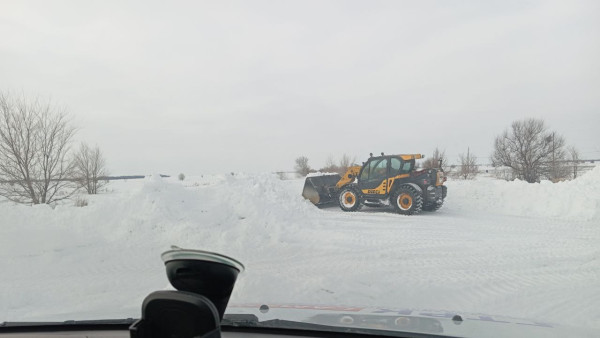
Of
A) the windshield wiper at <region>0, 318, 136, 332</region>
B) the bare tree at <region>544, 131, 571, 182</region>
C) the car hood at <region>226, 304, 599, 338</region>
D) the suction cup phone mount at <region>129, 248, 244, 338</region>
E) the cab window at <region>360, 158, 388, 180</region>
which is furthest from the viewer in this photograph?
the bare tree at <region>544, 131, 571, 182</region>

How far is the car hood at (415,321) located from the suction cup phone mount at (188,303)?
149cm

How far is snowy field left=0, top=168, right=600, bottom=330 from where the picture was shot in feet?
17.8

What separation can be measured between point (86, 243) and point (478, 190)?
675 inches

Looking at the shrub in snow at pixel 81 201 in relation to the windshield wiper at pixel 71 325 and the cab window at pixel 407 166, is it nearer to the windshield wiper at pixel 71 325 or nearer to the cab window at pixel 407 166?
the windshield wiper at pixel 71 325

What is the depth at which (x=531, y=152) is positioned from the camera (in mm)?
30812

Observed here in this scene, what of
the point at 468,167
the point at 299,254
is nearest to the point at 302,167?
the point at 468,167

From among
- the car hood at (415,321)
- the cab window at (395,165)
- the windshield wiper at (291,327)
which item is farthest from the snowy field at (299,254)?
the cab window at (395,165)

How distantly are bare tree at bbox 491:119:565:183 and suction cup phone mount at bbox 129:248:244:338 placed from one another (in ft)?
110

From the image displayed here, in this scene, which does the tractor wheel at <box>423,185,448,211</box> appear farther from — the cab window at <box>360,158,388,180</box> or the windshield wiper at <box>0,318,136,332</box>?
the windshield wiper at <box>0,318,136,332</box>

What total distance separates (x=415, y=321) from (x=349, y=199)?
44.0 ft

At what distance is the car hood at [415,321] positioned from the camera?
2592 millimetres

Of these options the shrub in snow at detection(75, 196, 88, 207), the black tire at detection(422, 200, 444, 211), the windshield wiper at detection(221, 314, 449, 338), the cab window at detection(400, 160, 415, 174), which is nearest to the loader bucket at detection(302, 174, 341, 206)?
the cab window at detection(400, 160, 415, 174)

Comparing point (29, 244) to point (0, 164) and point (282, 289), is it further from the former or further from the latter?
point (0, 164)

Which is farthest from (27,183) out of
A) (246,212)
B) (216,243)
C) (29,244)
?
(216,243)
